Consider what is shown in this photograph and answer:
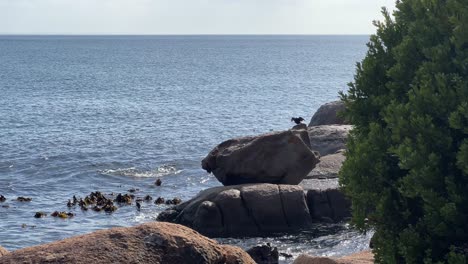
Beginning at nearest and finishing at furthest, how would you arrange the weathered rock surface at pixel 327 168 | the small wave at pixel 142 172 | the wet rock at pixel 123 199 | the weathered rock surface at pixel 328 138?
the weathered rock surface at pixel 327 168, the wet rock at pixel 123 199, the weathered rock surface at pixel 328 138, the small wave at pixel 142 172

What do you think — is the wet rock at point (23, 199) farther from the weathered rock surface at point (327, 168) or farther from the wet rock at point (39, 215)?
the weathered rock surface at point (327, 168)

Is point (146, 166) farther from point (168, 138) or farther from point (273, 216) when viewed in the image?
point (273, 216)

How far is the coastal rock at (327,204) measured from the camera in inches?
1032

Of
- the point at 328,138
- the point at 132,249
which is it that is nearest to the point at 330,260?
the point at 132,249

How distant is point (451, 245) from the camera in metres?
9.97

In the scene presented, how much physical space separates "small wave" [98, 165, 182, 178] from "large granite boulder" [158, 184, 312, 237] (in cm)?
1305

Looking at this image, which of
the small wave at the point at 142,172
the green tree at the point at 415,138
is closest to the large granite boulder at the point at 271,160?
the small wave at the point at 142,172

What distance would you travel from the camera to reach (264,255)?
68.0ft

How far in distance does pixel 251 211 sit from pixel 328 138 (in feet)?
31.8

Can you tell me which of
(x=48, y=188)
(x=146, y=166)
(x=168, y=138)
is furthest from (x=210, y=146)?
(x=48, y=188)

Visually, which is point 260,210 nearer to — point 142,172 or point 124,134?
point 142,172

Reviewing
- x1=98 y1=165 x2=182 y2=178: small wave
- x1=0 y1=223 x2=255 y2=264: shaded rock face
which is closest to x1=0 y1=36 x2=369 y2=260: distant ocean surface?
x1=98 y1=165 x2=182 y2=178: small wave

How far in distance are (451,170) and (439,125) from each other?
59 centimetres

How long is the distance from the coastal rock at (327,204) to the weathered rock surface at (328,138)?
6882 millimetres
